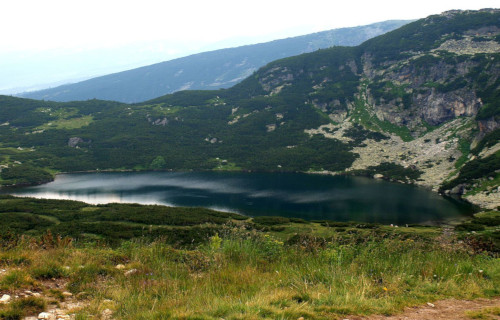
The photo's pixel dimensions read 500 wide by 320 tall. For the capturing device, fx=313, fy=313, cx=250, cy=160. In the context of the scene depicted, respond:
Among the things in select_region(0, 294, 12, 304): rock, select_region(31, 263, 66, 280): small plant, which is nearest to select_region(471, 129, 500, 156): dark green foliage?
select_region(31, 263, 66, 280): small plant

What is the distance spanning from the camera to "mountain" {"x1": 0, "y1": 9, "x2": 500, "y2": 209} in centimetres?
11025

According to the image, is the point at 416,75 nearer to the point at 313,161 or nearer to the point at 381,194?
the point at 313,161

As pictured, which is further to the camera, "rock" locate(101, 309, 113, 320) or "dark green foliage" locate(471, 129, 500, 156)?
"dark green foliage" locate(471, 129, 500, 156)

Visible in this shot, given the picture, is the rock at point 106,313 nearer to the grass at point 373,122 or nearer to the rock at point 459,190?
the rock at point 459,190

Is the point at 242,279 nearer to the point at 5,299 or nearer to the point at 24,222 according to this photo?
the point at 5,299

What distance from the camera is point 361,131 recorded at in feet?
502

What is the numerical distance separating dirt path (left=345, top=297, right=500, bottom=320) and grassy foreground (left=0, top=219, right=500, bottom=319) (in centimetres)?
20

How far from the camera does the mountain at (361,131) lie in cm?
11025

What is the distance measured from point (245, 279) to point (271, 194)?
284 ft

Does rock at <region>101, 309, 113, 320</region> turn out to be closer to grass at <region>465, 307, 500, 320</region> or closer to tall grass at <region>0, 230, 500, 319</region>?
tall grass at <region>0, 230, 500, 319</region>

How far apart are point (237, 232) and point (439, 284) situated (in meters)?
7.00

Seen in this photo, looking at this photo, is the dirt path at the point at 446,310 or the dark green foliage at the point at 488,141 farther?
the dark green foliage at the point at 488,141

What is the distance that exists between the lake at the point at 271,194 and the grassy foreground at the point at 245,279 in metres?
59.7

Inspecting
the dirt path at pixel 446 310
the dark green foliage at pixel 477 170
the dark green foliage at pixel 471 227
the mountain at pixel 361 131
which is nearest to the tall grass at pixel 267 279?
the dirt path at pixel 446 310
